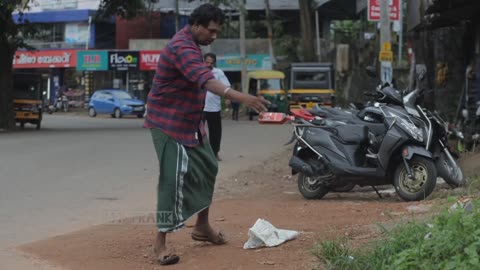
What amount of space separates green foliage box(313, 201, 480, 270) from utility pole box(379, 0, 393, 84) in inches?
484

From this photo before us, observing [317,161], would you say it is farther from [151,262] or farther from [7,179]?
[7,179]

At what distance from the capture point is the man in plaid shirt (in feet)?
15.7

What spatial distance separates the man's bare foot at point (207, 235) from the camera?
5.16 m

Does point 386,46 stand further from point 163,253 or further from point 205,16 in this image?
point 163,253

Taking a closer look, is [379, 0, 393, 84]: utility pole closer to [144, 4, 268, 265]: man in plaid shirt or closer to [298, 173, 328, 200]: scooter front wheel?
[298, 173, 328, 200]: scooter front wheel

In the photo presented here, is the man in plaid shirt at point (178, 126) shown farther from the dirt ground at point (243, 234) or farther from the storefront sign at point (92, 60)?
the storefront sign at point (92, 60)

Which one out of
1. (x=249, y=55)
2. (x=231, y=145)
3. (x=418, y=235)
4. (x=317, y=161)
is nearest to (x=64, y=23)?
(x=249, y=55)

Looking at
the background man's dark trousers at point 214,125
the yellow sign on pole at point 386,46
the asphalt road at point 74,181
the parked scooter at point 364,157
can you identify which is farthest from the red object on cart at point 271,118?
the yellow sign on pole at point 386,46

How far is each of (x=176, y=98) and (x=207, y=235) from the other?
3.70ft

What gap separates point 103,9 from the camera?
26344 millimetres

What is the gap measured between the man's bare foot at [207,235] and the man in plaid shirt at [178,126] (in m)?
0.22

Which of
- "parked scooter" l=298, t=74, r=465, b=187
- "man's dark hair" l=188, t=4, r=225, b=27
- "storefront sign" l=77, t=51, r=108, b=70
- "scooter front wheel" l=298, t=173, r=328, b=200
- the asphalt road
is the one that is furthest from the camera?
"storefront sign" l=77, t=51, r=108, b=70

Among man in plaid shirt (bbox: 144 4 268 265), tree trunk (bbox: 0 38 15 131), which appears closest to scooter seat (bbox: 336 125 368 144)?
man in plaid shirt (bbox: 144 4 268 265)

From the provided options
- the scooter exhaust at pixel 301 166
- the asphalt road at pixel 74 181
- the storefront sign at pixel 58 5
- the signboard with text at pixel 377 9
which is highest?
the storefront sign at pixel 58 5
